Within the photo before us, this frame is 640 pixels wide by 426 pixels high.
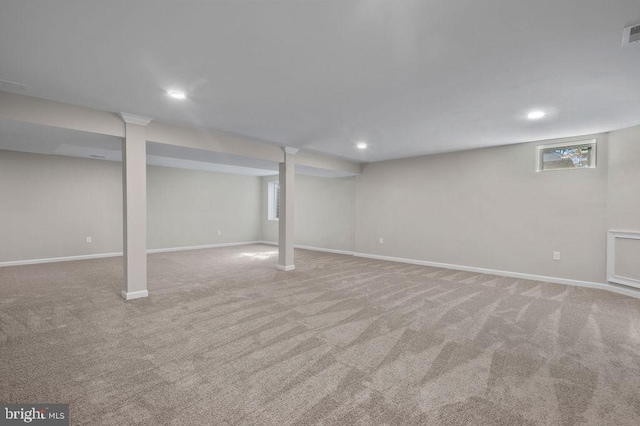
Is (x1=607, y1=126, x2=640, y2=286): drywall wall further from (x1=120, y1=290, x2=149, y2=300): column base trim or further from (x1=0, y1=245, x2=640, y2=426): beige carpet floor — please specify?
(x1=120, y1=290, x2=149, y2=300): column base trim

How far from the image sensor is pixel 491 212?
5402 mm

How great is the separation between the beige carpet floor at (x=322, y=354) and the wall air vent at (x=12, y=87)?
2338 millimetres

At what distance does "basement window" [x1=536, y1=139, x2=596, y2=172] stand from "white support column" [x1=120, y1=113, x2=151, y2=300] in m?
6.11

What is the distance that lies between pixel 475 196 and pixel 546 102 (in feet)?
8.62

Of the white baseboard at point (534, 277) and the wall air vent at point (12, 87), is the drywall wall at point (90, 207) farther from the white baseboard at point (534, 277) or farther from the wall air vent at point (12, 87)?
the white baseboard at point (534, 277)

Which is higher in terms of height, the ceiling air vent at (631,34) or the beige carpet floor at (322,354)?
the ceiling air vent at (631,34)

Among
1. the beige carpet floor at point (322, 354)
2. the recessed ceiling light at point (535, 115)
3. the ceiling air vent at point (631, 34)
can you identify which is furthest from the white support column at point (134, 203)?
the recessed ceiling light at point (535, 115)

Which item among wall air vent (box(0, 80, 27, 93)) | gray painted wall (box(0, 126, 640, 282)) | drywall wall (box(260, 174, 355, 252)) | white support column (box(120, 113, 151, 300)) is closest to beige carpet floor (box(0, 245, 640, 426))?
white support column (box(120, 113, 151, 300))

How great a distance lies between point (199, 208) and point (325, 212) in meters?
3.77

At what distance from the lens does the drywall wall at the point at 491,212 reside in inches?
178

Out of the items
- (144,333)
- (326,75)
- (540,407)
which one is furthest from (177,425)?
(326,75)

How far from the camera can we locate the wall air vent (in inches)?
107

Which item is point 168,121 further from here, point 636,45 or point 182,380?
point 636,45

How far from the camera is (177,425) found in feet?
5.14
